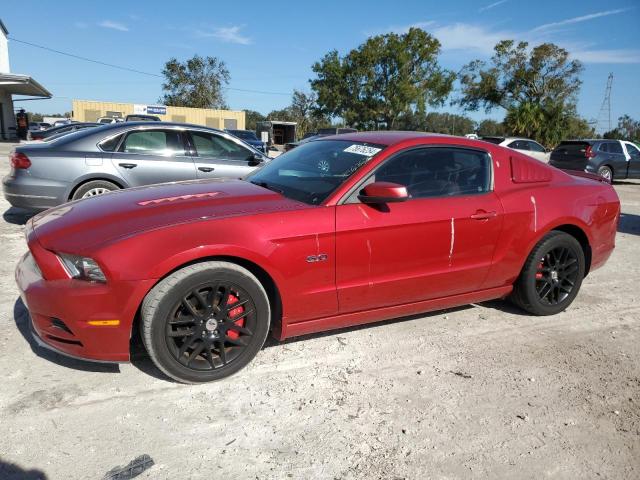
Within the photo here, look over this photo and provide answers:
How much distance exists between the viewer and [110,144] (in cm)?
628

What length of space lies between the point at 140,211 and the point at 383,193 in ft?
4.94

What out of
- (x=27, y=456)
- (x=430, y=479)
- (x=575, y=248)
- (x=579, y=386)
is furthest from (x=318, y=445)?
(x=575, y=248)

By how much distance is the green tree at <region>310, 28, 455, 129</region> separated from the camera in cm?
4869

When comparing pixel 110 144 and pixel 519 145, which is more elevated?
pixel 519 145

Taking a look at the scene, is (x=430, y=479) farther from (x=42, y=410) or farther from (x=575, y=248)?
(x=575, y=248)

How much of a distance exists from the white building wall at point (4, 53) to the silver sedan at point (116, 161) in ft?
139

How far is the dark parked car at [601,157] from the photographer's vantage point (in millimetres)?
15828

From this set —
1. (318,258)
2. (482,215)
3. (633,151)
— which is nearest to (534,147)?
(633,151)

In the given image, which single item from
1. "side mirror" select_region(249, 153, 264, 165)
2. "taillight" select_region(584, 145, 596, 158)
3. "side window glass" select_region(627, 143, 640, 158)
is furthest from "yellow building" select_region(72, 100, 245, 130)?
"side mirror" select_region(249, 153, 264, 165)

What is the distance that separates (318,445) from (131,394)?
1.12 metres

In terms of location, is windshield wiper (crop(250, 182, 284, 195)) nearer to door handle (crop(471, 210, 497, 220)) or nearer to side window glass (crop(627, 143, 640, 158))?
door handle (crop(471, 210, 497, 220))

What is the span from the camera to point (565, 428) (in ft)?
8.43

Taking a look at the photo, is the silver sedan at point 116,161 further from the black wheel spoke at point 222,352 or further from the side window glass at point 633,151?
the side window glass at point 633,151

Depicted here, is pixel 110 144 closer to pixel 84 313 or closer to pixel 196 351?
pixel 84 313
